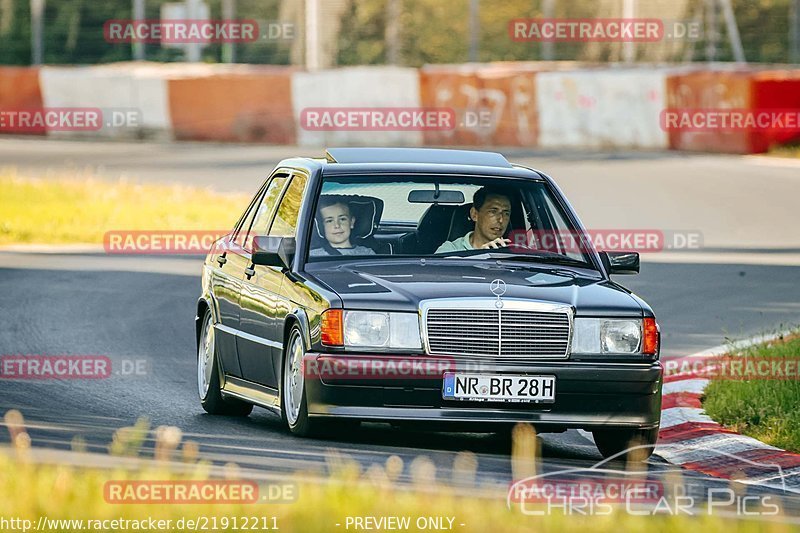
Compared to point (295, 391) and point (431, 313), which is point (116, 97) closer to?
point (295, 391)

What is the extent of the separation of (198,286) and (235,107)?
65.5ft

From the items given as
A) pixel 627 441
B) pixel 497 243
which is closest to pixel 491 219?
pixel 497 243

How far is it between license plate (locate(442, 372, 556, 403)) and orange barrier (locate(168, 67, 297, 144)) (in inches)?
1128

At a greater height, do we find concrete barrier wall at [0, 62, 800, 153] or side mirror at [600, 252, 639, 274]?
side mirror at [600, 252, 639, 274]

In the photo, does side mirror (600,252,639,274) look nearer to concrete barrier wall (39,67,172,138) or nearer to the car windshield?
the car windshield

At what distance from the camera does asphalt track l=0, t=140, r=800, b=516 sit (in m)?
9.41

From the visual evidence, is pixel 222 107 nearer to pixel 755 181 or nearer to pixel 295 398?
pixel 755 181

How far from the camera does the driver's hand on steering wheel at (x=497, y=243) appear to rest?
33.9 feet

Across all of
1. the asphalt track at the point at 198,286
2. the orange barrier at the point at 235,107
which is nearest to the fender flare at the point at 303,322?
the asphalt track at the point at 198,286

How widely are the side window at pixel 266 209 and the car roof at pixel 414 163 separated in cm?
15

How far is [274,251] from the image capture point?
995 centimetres

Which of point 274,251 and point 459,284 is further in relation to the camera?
point 274,251

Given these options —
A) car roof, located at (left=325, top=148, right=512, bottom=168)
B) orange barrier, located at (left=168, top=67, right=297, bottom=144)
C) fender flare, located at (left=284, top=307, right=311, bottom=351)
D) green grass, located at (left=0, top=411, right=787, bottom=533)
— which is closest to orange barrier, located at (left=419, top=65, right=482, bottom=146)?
orange barrier, located at (left=168, top=67, right=297, bottom=144)

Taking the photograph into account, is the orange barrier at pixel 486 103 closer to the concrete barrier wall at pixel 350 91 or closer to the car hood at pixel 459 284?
the concrete barrier wall at pixel 350 91
